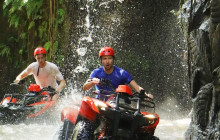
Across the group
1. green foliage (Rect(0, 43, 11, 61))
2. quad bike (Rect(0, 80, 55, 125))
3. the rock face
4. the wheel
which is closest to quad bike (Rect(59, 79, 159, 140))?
the wheel

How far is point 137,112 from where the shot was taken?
451 cm

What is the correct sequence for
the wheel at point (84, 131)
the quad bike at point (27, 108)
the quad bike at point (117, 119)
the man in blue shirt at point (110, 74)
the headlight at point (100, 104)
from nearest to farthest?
1. the quad bike at point (117, 119)
2. the headlight at point (100, 104)
3. the wheel at point (84, 131)
4. the man in blue shirt at point (110, 74)
5. the quad bike at point (27, 108)

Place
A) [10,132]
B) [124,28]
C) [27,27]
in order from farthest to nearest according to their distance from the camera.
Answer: [27,27] → [124,28] → [10,132]

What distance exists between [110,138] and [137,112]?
49cm

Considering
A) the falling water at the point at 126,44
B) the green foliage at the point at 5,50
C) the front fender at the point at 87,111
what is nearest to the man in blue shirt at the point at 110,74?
the front fender at the point at 87,111

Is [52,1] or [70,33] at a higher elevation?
[52,1]

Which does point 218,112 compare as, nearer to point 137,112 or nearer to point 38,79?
point 137,112

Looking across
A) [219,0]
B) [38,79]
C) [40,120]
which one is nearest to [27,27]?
[38,79]

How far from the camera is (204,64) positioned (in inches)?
230

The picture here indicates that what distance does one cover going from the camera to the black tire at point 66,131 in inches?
219

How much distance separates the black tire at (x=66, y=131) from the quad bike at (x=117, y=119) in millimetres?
63

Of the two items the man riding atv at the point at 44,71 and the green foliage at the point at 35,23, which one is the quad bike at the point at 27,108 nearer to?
the man riding atv at the point at 44,71

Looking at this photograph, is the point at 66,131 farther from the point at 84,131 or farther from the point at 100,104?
the point at 100,104

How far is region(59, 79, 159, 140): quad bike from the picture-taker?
4.41 metres
